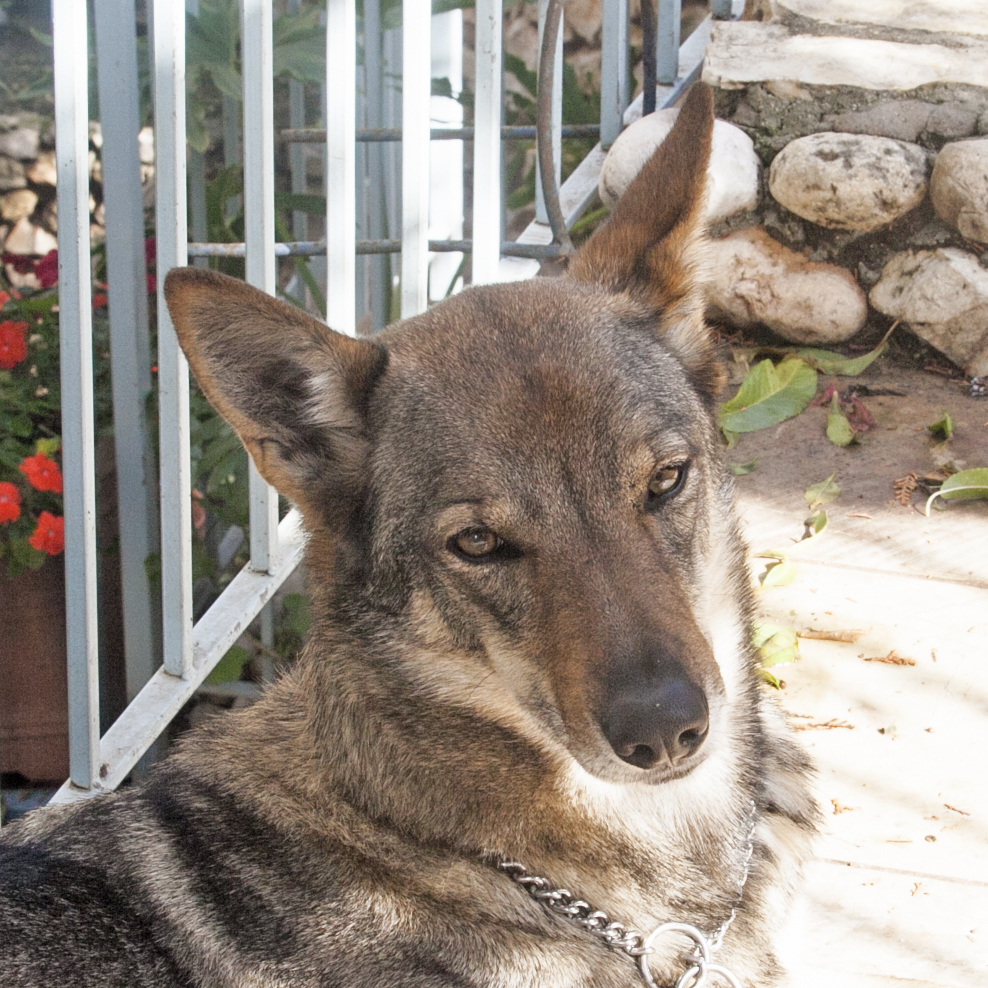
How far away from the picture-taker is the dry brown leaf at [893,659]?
141 inches

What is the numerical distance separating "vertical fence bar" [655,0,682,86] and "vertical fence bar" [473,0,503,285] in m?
1.59

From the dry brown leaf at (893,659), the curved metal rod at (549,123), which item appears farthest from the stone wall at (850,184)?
the dry brown leaf at (893,659)

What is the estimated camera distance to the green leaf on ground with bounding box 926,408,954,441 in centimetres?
436

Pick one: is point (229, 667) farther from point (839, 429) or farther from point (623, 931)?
point (839, 429)

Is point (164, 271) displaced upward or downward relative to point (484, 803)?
upward

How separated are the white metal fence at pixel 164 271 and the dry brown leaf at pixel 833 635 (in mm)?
1647

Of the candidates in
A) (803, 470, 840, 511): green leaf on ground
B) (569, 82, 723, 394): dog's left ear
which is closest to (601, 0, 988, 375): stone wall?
(803, 470, 840, 511): green leaf on ground

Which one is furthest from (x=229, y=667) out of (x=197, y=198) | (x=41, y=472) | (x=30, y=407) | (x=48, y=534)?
(x=197, y=198)

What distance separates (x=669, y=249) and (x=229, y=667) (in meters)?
2.16

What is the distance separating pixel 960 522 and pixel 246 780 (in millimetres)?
2751

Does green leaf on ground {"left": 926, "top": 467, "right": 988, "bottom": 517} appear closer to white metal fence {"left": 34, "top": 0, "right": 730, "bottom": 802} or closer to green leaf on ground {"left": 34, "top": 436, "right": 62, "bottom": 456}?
white metal fence {"left": 34, "top": 0, "right": 730, "bottom": 802}

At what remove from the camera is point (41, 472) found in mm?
3543

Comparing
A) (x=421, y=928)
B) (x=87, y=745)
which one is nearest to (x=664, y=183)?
(x=421, y=928)

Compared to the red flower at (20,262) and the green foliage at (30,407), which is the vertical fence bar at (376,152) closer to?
the red flower at (20,262)
